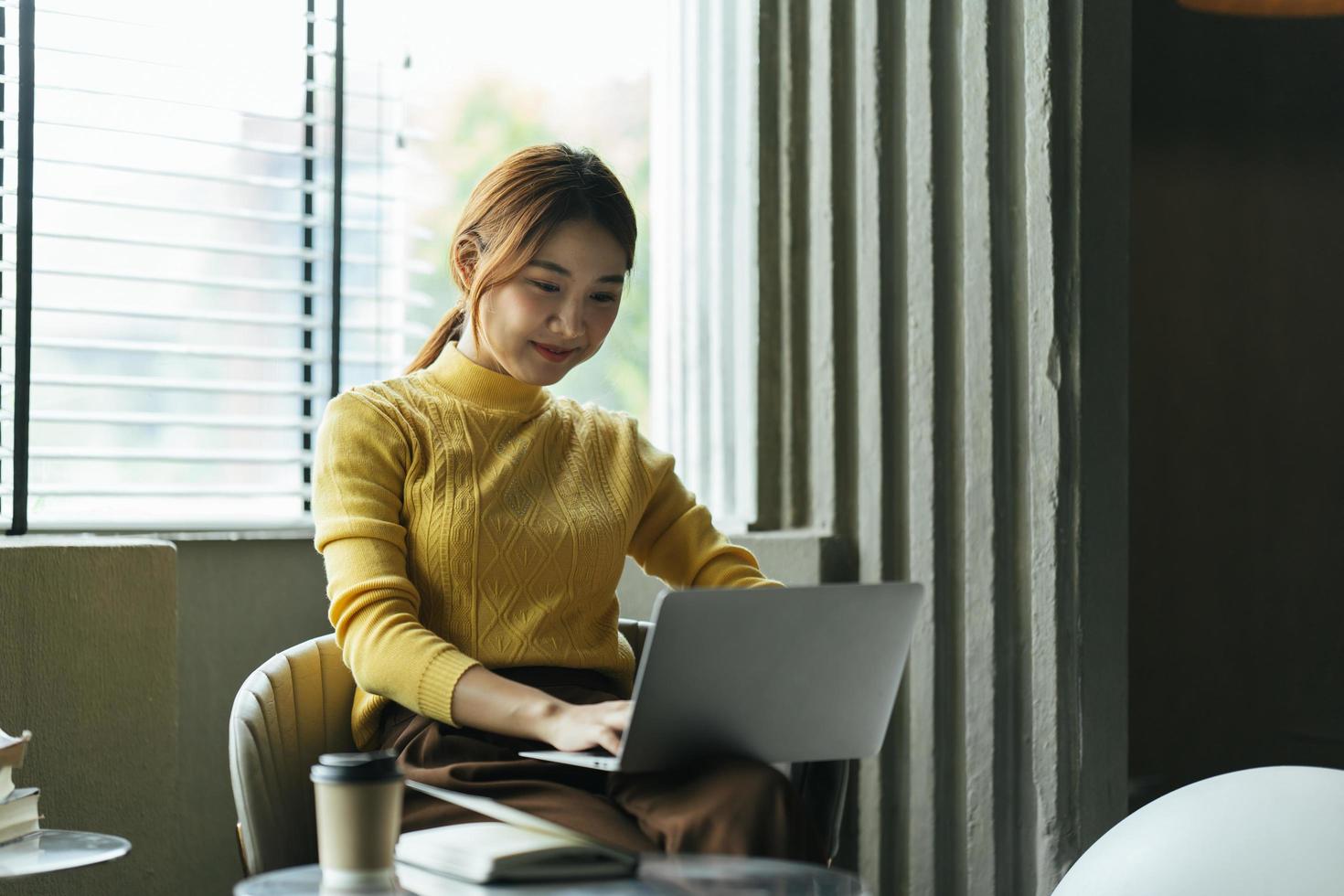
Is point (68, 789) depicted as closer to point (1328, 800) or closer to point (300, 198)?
point (300, 198)

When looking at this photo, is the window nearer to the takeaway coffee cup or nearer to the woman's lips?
the woman's lips

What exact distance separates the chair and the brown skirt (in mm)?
97

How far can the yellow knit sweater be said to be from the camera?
152 cm

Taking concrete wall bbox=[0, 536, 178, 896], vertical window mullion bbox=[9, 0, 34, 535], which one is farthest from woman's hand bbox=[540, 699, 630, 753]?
vertical window mullion bbox=[9, 0, 34, 535]

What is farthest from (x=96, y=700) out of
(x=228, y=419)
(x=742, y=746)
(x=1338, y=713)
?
(x=1338, y=713)

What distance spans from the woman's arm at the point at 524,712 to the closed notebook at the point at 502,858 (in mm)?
279

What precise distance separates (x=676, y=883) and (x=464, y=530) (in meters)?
0.67

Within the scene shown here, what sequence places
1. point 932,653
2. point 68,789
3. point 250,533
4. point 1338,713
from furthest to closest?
point 1338,713, point 250,533, point 932,653, point 68,789

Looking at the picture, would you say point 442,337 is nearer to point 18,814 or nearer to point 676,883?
point 18,814

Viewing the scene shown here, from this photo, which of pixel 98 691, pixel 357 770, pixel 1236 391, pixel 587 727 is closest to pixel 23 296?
pixel 98 691

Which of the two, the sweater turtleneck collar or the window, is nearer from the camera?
the sweater turtleneck collar

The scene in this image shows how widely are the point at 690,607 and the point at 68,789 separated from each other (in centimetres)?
100

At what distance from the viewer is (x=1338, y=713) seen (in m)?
3.19

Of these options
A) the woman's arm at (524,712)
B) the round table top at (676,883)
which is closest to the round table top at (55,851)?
the round table top at (676,883)
